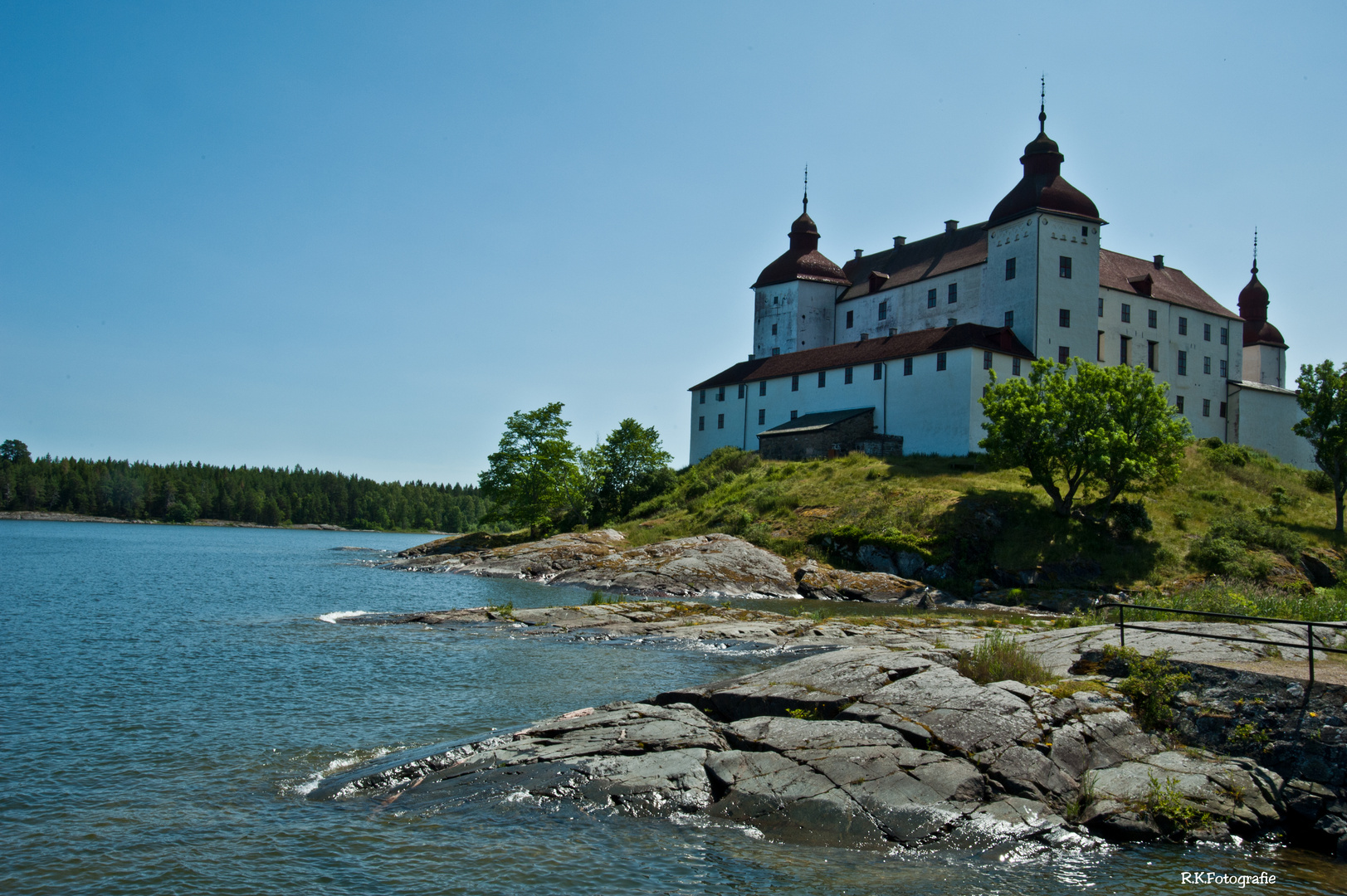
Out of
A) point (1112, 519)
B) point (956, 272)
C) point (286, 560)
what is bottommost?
point (286, 560)

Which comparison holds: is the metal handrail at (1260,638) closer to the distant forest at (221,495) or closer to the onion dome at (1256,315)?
the onion dome at (1256,315)

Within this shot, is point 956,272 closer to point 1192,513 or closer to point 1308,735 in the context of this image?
point 1192,513

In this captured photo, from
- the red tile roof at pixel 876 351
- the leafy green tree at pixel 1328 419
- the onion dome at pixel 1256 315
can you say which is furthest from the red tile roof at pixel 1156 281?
the leafy green tree at pixel 1328 419

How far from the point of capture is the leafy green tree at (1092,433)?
153 feet

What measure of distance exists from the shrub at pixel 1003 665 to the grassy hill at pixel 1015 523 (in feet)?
95.8

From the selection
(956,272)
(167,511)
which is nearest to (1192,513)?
(956,272)

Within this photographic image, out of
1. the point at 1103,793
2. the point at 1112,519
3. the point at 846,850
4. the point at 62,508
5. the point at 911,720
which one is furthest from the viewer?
the point at 62,508

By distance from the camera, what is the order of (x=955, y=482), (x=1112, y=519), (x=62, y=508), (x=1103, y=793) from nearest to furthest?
(x=1103, y=793), (x=1112, y=519), (x=955, y=482), (x=62, y=508)

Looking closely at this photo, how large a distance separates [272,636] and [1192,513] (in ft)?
154

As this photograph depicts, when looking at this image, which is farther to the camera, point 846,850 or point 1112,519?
point 1112,519

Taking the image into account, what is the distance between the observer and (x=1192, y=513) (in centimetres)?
5109

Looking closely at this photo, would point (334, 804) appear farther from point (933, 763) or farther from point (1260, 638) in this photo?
point (1260, 638)

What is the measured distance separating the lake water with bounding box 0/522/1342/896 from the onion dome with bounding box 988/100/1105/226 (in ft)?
162

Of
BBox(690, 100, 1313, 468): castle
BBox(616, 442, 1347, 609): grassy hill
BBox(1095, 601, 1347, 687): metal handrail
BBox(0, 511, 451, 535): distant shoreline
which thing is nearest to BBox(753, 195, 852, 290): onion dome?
BBox(690, 100, 1313, 468): castle
